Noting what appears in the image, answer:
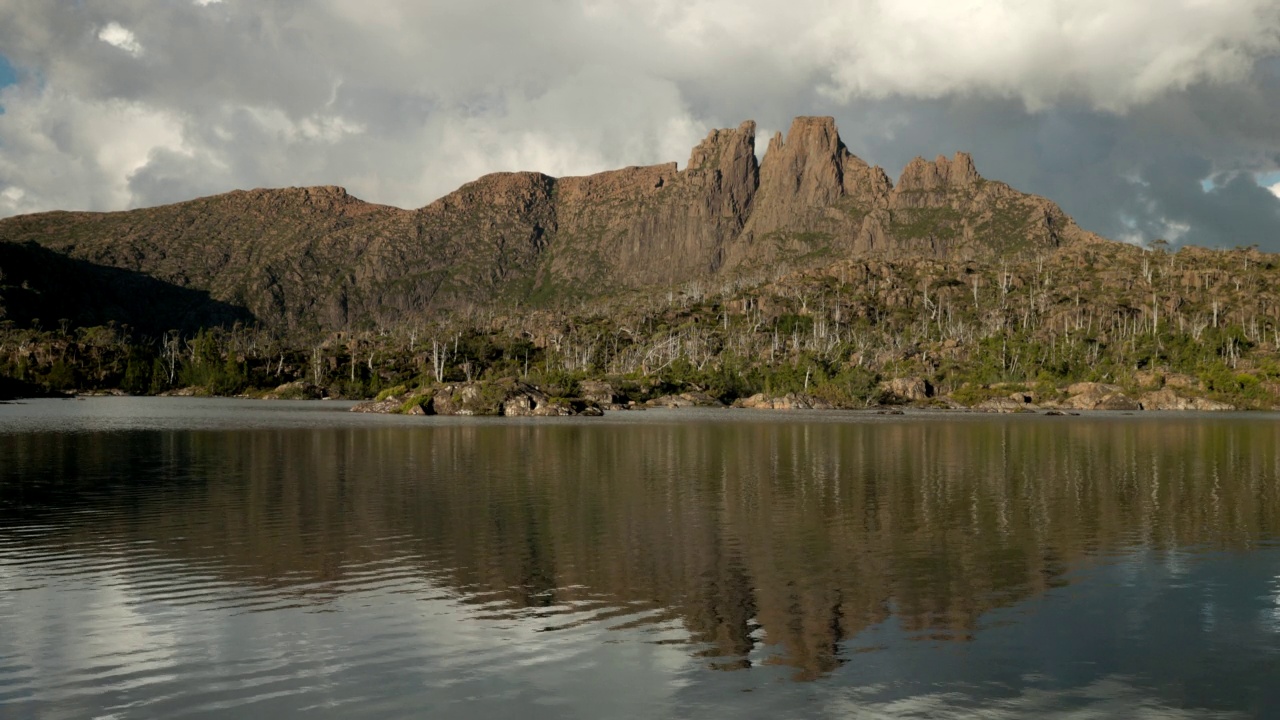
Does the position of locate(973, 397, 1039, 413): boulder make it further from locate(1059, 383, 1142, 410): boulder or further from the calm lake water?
the calm lake water

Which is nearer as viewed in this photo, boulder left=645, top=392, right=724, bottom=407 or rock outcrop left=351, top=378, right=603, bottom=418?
rock outcrop left=351, top=378, right=603, bottom=418

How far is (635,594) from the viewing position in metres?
22.8

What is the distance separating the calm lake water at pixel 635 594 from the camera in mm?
15695

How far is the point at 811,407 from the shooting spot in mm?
182750

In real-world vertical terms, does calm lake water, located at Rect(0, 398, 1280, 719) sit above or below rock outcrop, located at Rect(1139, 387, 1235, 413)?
below

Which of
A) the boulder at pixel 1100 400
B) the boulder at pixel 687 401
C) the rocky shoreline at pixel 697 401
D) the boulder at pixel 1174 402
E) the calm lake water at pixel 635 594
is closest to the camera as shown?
the calm lake water at pixel 635 594

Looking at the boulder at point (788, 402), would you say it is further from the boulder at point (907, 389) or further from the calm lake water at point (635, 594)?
the calm lake water at point (635, 594)

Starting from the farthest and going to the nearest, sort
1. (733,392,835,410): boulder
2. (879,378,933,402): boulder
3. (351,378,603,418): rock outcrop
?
(879,378,933,402): boulder < (733,392,835,410): boulder < (351,378,603,418): rock outcrop

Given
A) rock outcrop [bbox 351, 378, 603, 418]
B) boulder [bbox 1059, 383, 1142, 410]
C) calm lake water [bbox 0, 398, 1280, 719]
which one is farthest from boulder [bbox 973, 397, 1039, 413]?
calm lake water [bbox 0, 398, 1280, 719]

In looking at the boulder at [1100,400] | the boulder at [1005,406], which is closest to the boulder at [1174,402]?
the boulder at [1100,400]

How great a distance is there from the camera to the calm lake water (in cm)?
1570

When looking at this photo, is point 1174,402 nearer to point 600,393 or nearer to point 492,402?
point 600,393

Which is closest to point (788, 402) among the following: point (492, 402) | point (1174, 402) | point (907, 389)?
point (907, 389)

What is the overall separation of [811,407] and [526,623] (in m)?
167
